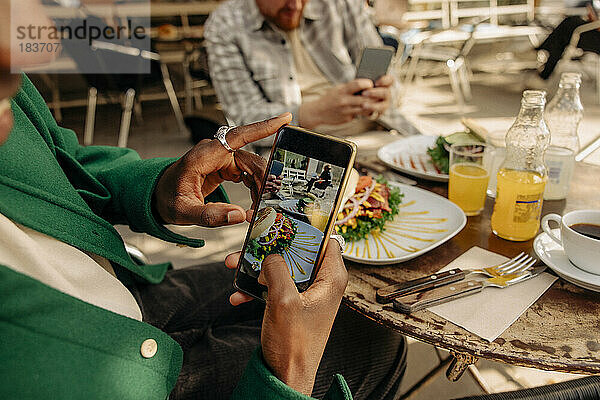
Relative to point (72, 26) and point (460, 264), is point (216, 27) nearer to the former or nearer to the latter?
point (460, 264)

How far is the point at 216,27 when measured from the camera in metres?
2.11

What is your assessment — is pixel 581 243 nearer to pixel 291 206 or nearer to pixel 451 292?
pixel 451 292

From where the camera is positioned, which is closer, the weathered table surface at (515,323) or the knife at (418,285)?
the weathered table surface at (515,323)

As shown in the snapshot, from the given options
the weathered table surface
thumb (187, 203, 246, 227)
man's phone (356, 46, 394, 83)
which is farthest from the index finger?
man's phone (356, 46, 394, 83)

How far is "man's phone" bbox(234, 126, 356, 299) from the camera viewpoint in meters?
0.77

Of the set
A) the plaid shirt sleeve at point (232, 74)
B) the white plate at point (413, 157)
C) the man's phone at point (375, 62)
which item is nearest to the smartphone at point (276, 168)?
the white plate at point (413, 157)

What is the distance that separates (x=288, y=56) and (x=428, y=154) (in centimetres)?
99

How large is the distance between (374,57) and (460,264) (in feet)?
3.10

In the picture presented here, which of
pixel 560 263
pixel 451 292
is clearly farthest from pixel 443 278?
pixel 560 263

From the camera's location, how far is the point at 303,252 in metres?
0.80

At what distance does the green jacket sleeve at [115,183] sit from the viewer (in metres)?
1.01

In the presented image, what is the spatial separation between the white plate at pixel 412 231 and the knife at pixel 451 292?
11 cm

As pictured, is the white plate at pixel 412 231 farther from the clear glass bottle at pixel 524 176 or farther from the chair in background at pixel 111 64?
the chair in background at pixel 111 64

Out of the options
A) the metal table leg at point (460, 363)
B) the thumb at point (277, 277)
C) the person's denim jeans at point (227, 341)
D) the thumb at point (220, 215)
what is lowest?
the person's denim jeans at point (227, 341)
